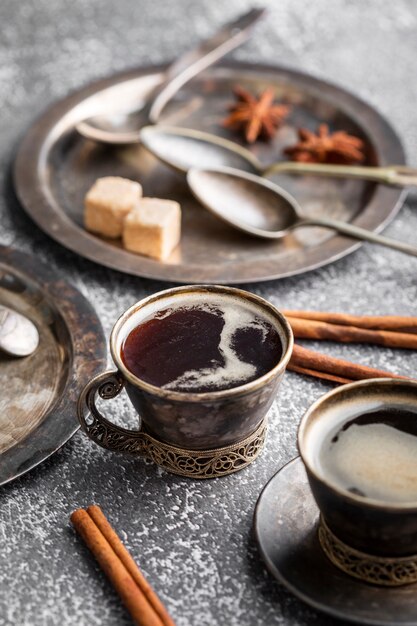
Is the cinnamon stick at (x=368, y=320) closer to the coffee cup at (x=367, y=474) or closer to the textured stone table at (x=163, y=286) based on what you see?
the textured stone table at (x=163, y=286)

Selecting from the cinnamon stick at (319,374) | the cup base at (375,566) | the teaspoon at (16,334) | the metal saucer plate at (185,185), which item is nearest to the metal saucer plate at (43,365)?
the teaspoon at (16,334)

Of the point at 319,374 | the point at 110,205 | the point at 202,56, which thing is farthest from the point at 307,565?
the point at 202,56

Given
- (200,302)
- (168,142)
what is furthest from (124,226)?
(200,302)

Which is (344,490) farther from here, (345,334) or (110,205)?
(110,205)

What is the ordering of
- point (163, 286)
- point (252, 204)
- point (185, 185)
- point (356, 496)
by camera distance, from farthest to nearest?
point (185, 185)
point (252, 204)
point (163, 286)
point (356, 496)

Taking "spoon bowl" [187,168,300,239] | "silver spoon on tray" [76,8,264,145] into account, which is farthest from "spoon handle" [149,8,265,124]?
"spoon bowl" [187,168,300,239]

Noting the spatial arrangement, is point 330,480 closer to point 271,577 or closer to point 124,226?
point 271,577
